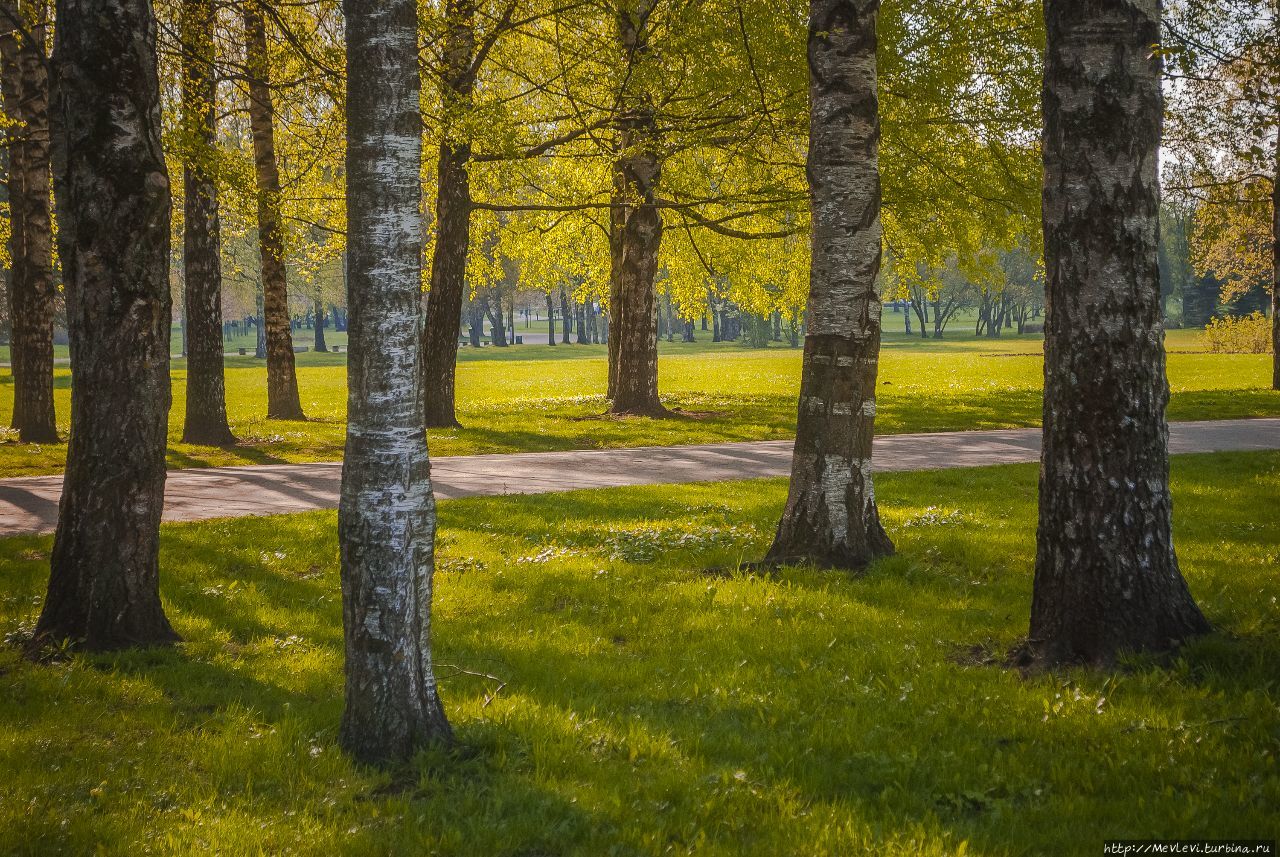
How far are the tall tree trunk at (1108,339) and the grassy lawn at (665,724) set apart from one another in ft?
1.44

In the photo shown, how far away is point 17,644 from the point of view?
7000mm

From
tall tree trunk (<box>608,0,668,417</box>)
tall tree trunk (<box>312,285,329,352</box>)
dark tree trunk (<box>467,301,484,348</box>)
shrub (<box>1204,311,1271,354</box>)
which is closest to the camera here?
tall tree trunk (<box>608,0,668,417</box>)

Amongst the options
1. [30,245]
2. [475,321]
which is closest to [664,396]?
[30,245]

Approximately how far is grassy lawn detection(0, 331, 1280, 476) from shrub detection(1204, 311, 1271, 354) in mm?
748

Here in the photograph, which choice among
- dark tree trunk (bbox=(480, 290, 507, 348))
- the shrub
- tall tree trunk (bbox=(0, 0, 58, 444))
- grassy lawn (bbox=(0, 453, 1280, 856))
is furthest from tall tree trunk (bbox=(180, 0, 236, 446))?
dark tree trunk (bbox=(480, 290, 507, 348))

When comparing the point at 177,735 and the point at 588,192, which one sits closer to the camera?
the point at 177,735

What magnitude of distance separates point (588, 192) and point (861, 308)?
16.7m

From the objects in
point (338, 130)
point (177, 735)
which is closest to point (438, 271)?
point (338, 130)

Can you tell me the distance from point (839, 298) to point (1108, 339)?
2.87 m

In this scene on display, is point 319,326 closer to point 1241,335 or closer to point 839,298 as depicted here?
point 1241,335

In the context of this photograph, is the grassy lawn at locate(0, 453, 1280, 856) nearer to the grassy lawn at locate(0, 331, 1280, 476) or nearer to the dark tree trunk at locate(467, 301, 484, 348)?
the grassy lawn at locate(0, 331, 1280, 476)

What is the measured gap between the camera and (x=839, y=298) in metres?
8.50

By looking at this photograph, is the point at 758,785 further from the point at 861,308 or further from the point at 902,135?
the point at 902,135

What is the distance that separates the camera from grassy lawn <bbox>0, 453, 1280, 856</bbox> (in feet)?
13.8
